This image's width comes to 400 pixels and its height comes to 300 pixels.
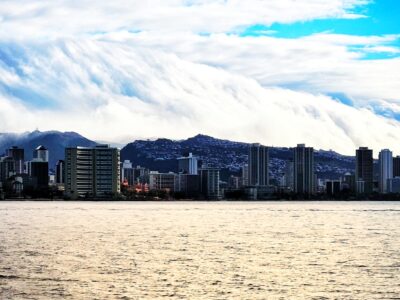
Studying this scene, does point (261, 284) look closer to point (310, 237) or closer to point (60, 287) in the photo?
point (60, 287)

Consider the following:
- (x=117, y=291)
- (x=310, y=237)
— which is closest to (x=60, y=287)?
(x=117, y=291)

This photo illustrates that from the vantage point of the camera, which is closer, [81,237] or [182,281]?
[182,281]

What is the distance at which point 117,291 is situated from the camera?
7331 cm

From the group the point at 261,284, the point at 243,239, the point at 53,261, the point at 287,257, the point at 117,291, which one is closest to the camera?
the point at 117,291

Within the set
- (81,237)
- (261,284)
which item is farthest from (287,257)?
(81,237)

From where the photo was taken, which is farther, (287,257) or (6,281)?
(287,257)

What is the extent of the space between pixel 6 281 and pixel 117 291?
12.3 metres

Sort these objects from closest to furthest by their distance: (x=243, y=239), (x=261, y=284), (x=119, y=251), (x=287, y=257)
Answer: (x=261, y=284) → (x=287, y=257) → (x=119, y=251) → (x=243, y=239)

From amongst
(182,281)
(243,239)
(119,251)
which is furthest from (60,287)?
(243,239)

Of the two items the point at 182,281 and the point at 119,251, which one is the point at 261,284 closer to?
the point at 182,281

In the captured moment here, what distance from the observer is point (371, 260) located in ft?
328

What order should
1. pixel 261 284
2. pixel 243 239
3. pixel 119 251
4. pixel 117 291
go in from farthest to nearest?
pixel 243 239 → pixel 119 251 → pixel 261 284 → pixel 117 291

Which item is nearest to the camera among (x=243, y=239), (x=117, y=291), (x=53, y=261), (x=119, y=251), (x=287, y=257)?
(x=117, y=291)

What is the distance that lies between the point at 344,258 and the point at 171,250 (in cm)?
2507
